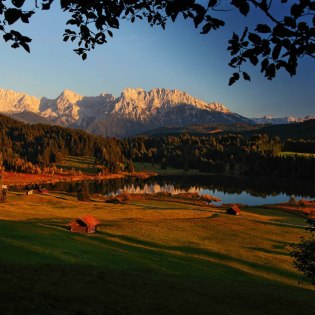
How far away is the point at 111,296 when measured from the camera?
17703mm

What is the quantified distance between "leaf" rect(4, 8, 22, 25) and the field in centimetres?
1094

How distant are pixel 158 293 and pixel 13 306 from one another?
26.6ft

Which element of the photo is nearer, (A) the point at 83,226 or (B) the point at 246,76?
(B) the point at 246,76

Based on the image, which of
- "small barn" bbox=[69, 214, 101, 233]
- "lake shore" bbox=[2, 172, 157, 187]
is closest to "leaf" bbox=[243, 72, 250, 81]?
"small barn" bbox=[69, 214, 101, 233]

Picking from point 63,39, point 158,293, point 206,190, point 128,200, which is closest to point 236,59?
point 63,39

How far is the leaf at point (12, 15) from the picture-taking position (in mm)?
6543

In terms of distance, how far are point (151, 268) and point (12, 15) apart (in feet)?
91.6

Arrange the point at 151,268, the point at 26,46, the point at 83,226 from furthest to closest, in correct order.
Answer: the point at 83,226 → the point at 151,268 → the point at 26,46

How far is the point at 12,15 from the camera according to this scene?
658cm

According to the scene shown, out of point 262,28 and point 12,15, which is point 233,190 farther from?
point 12,15

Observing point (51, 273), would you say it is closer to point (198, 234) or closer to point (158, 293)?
point (158, 293)

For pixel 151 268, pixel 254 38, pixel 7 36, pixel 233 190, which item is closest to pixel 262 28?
pixel 254 38

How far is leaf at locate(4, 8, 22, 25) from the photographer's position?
6.54m

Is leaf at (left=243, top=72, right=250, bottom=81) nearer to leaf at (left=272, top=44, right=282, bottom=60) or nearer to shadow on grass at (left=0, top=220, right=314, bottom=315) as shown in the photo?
leaf at (left=272, top=44, right=282, bottom=60)
